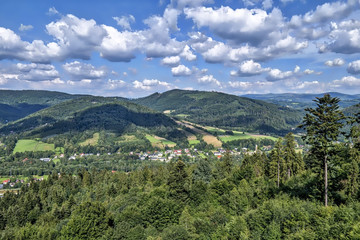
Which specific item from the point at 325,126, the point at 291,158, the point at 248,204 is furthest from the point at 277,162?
the point at 325,126

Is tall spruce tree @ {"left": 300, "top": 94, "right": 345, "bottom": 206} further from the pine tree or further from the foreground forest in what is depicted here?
the pine tree

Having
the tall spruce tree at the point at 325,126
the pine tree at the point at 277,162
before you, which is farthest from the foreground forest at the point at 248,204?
the pine tree at the point at 277,162

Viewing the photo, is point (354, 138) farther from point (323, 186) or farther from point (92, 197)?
point (92, 197)

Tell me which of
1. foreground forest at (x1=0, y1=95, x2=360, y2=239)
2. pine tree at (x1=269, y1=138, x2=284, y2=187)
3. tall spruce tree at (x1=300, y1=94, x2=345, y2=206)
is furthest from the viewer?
pine tree at (x1=269, y1=138, x2=284, y2=187)

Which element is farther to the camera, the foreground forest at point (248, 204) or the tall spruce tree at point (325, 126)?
the tall spruce tree at point (325, 126)

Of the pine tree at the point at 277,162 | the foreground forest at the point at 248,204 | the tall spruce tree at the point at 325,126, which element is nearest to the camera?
the foreground forest at the point at 248,204

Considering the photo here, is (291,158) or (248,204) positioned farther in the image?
(291,158)

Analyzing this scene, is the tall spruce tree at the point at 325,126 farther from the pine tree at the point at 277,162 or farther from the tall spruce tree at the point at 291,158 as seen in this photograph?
the tall spruce tree at the point at 291,158

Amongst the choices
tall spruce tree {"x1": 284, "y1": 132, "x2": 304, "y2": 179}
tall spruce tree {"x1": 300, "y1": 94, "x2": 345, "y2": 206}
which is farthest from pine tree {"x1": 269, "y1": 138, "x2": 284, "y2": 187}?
tall spruce tree {"x1": 300, "y1": 94, "x2": 345, "y2": 206}

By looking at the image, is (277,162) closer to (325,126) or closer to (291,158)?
(291,158)
